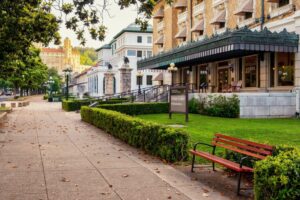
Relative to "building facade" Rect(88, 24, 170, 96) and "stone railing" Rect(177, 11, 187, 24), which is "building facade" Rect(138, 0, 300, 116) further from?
"building facade" Rect(88, 24, 170, 96)

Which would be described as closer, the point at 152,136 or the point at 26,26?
the point at 152,136

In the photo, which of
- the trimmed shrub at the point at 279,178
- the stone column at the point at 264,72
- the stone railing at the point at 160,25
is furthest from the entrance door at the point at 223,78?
the trimmed shrub at the point at 279,178

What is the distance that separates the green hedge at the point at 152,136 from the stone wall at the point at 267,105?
9.19 meters

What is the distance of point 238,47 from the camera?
24.0m

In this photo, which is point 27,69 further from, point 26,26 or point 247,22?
point 26,26

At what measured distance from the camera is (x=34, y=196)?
22.3 ft

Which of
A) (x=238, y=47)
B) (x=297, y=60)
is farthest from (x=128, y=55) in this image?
(x=297, y=60)

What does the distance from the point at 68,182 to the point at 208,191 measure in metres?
2.65

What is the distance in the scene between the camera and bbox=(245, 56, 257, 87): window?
29.3 metres

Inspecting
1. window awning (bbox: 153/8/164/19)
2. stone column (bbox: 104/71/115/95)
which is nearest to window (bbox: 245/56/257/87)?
window awning (bbox: 153/8/164/19)

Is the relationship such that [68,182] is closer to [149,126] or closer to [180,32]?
[149,126]

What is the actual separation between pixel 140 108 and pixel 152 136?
53.8 ft

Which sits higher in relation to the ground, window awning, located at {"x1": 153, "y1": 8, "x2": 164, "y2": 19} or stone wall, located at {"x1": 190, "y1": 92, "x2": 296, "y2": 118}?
window awning, located at {"x1": 153, "y1": 8, "x2": 164, "y2": 19}

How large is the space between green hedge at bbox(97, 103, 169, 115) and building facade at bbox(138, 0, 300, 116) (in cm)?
483
